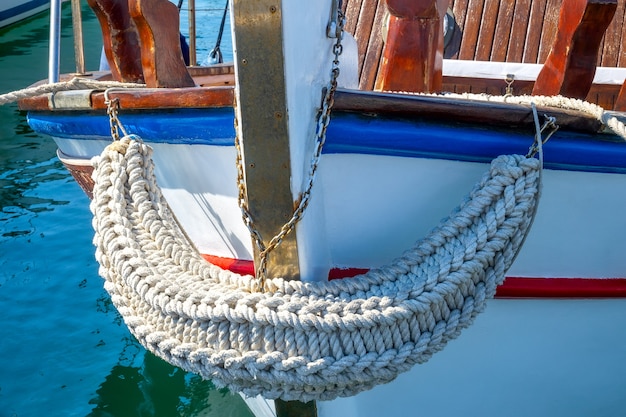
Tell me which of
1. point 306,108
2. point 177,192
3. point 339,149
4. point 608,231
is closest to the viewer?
point 306,108

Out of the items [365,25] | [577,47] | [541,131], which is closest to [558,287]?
[541,131]

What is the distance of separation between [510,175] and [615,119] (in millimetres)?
301

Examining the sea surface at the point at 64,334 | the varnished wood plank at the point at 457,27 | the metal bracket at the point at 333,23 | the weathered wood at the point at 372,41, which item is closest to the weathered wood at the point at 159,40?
the metal bracket at the point at 333,23

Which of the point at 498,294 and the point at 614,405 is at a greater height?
the point at 498,294

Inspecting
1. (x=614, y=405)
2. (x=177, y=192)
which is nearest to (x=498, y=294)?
(x=614, y=405)

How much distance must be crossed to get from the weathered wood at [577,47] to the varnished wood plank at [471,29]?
6.77 feet

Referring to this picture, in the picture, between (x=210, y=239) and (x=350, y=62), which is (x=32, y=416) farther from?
(x=350, y=62)

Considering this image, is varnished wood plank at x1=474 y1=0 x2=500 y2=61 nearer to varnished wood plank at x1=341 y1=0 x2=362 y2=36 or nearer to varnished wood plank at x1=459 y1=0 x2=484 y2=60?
→ varnished wood plank at x1=459 y1=0 x2=484 y2=60

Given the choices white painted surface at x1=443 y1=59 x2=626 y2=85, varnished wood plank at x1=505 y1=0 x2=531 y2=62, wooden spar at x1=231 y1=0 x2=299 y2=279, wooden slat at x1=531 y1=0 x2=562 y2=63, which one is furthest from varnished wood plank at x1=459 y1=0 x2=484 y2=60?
wooden spar at x1=231 y1=0 x2=299 y2=279

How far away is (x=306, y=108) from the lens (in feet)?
6.02

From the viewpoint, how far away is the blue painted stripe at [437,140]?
1960 mm

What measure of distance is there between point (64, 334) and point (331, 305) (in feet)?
8.89

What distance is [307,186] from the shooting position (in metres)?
1.90

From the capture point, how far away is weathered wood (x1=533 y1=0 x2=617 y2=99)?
7.73 ft
